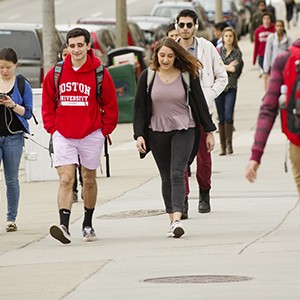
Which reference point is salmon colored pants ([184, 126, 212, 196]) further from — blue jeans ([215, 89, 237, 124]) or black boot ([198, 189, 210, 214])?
blue jeans ([215, 89, 237, 124])

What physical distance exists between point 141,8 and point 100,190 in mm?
44944

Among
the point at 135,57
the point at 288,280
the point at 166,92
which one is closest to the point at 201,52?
the point at 166,92

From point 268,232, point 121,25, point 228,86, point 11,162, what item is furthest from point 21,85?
point 121,25

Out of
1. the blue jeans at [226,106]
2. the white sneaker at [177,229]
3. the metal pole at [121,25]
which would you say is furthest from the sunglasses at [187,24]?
the metal pole at [121,25]

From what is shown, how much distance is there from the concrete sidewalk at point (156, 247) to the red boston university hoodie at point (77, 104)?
96 cm

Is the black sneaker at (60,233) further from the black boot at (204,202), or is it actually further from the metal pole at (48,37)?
the metal pole at (48,37)

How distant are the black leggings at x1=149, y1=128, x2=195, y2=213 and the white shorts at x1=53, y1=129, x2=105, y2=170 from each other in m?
0.48

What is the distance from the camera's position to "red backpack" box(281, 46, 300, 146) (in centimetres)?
756

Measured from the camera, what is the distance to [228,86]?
19141 millimetres

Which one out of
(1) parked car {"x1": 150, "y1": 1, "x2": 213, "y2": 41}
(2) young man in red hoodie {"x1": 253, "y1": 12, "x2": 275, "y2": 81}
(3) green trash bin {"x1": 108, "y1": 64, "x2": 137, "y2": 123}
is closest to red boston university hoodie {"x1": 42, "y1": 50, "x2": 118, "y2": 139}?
(3) green trash bin {"x1": 108, "y1": 64, "x2": 137, "y2": 123}

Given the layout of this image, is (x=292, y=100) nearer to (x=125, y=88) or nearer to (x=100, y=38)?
(x=125, y=88)

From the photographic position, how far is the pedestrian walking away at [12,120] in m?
12.1

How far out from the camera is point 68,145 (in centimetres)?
1116

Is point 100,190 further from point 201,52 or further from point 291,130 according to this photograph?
point 291,130
